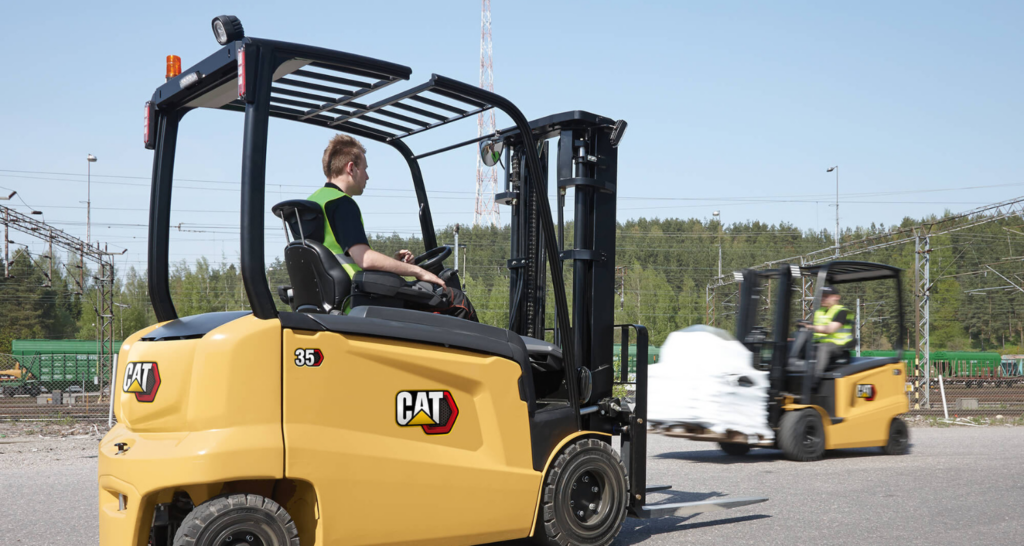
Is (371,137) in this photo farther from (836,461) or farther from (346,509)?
(836,461)

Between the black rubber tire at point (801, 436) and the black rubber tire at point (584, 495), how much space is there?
536 centimetres

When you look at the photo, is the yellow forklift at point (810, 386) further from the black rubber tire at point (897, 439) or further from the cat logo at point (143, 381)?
the cat logo at point (143, 381)

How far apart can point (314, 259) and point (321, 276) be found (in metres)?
0.09

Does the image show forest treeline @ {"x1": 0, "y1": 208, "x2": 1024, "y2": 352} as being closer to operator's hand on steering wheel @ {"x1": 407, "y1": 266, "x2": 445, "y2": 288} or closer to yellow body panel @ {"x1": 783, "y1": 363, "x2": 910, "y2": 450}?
yellow body panel @ {"x1": 783, "y1": 363, "x2": 910, "y2": 450}

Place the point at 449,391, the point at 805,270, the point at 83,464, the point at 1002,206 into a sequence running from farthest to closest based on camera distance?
the point at 1002,206 → the point at 805,270 → the point at 83,464 → the point at 449,391

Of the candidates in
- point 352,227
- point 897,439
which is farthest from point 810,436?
point 352,227

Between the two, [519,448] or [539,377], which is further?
[539,377]

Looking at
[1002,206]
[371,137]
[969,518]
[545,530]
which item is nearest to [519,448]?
[545,530]

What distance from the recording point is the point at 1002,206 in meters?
27.0

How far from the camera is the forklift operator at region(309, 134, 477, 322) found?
432 cm

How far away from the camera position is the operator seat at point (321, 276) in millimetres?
4266

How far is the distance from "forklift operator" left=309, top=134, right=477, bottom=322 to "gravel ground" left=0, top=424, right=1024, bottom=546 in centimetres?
211

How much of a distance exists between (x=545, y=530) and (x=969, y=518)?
3.55 metres

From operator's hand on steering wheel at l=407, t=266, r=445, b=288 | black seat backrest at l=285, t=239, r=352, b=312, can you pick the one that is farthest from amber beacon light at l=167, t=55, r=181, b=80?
operator's hand on steering wheel at l=407, t=266, r=445, b=288
